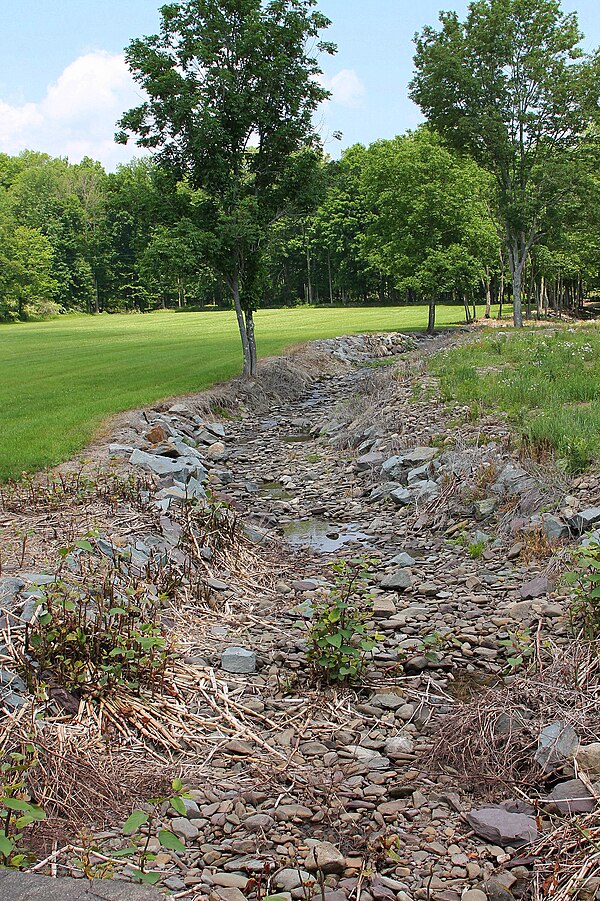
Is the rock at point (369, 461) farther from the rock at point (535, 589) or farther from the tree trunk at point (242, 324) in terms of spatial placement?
the tree trunk at point (242, 324)

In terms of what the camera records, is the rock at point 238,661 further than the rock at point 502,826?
Yes

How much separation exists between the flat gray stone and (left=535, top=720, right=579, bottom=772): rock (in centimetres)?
213

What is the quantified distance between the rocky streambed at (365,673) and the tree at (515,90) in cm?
2145

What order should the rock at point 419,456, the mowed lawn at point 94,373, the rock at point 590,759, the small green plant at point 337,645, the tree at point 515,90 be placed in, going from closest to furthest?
the rock at point 590,759 → the small green plant at point 337,645 → the rock at point 419,456 → the mowed lawn at point 94,373 → the tree at point 515,90

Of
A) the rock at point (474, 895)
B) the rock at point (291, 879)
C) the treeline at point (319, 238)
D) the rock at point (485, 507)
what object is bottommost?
the rock at point (474, 895)

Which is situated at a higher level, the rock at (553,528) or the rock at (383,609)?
the rock at (553,528)

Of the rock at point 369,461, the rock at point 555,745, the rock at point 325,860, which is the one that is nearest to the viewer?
the rock at point 325,860

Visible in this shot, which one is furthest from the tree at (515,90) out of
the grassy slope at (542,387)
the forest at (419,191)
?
the grassy slope at (542,387)

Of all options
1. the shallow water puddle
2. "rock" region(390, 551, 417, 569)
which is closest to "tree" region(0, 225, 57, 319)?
the shallow water puddle

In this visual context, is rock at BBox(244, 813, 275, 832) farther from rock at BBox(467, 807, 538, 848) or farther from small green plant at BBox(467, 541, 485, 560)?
small green plant at BBox(467, 541, 485, 560)

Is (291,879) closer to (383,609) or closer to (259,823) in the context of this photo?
(259,823)

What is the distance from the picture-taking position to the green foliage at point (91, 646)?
14.7ft

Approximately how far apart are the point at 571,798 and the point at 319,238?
2461 inches

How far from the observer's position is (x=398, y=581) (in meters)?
6.73
